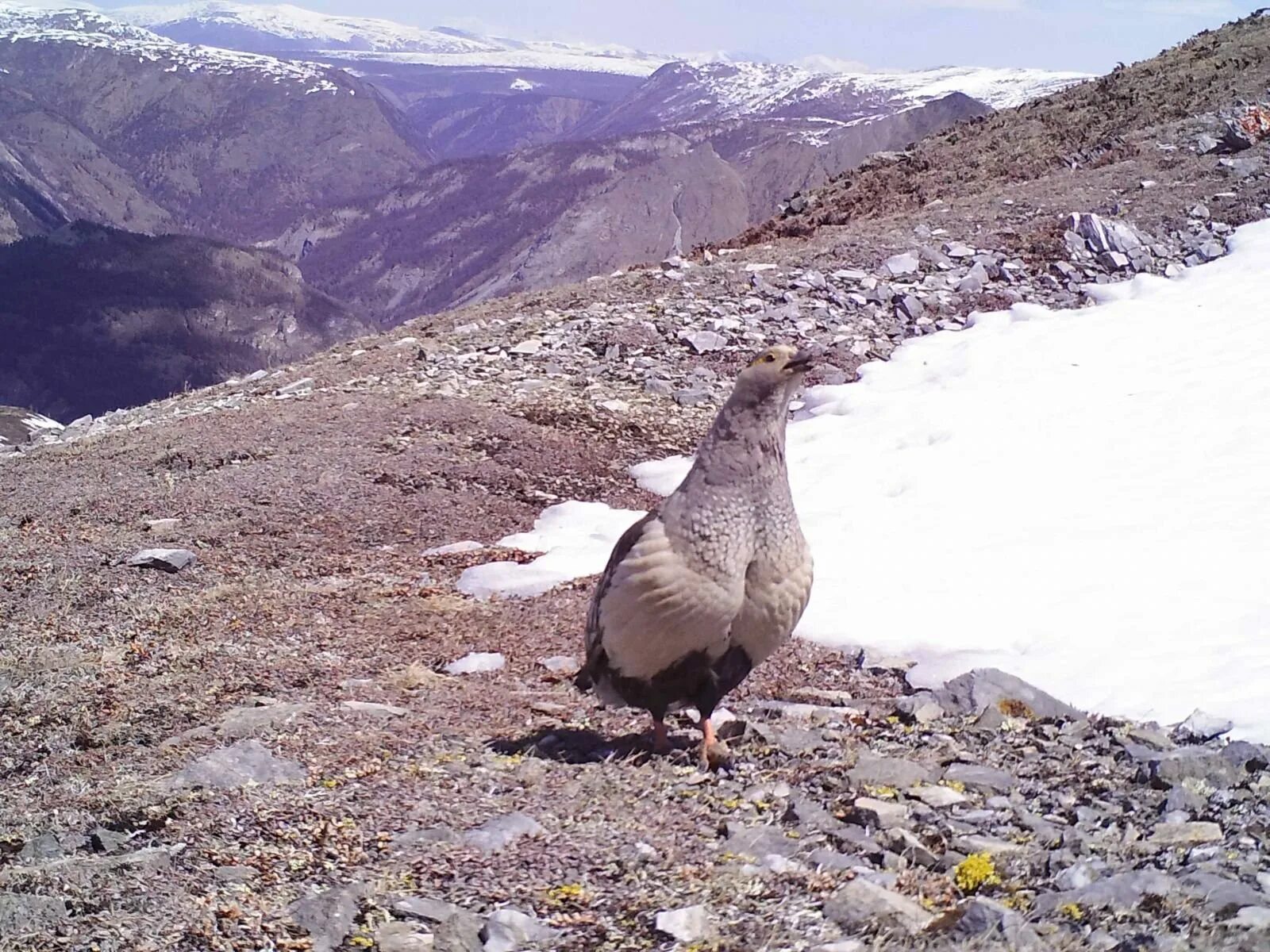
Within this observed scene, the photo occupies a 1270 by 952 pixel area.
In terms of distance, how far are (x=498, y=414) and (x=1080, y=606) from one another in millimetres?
8291

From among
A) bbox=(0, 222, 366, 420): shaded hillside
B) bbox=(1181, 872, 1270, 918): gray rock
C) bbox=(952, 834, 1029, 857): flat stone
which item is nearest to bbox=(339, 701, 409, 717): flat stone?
bbox=(952, 834, 1029, 857): flat stone

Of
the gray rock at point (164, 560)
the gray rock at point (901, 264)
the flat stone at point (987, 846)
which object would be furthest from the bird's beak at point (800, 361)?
the gray rock at point (901, 264)

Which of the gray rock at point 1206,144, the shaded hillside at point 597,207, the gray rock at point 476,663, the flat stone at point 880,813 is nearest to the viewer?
the flat stone at point 880,813

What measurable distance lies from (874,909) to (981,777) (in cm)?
161

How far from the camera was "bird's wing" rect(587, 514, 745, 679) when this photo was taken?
16.9ft

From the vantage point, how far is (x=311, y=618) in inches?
336

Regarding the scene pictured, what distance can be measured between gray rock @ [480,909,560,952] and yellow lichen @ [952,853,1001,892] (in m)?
1.63

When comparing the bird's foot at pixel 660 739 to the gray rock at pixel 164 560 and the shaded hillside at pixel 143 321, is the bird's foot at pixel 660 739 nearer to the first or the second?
the gray rock at pixel 164 560

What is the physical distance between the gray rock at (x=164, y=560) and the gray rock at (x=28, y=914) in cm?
604

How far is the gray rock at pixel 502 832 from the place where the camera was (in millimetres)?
4608

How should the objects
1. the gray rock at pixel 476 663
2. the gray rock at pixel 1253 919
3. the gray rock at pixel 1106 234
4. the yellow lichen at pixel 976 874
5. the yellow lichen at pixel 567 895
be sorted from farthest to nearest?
the gray rock at pixel 1106 234
the gray rock at pixel 476 663
the yellow lichen at pixel 976 874
the yellow lichen at pixel 567 895
the gray rock at pixel 1253 919

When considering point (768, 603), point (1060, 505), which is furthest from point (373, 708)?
point (1060, 505)

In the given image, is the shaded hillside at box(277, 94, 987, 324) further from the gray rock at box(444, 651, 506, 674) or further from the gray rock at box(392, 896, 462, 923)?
the gray rock at box(392, 896, 462, 923)

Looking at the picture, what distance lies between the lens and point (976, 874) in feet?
Answer: 14.4
